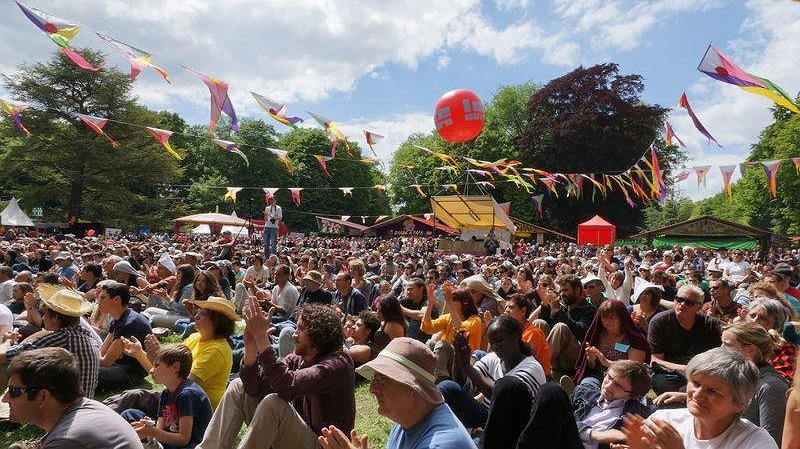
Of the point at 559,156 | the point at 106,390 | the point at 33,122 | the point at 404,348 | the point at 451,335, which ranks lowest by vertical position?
the point at 106,390

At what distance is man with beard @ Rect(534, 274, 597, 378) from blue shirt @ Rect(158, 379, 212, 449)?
346 centimetres

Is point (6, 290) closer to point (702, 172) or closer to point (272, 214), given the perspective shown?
point (272, 214)

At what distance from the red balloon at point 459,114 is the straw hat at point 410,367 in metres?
9.41

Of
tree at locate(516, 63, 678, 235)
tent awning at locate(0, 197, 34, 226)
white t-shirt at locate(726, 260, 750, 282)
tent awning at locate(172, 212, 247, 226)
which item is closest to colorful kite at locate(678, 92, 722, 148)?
white t-shirt at locate(726, 260, 750, 282)

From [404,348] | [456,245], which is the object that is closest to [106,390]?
[404,348]

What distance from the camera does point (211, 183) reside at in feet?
163

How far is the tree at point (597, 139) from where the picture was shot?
38.5 m

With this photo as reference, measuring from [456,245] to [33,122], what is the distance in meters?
29.8

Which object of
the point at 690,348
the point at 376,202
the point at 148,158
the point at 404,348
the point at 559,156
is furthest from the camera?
the point at 376,202

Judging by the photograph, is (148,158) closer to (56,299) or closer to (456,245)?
(456,245)

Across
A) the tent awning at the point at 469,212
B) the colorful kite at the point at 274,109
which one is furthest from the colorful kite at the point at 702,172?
the colorful kite at the point at 274,109

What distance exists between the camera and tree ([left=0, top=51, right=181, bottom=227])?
34000 mm

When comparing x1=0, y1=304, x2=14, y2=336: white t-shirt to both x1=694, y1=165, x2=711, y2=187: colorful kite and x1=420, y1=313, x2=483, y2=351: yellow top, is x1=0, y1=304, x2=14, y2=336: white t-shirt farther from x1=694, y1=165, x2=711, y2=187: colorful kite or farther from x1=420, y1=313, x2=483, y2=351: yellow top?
x1=694, y1=165, x2=711, y2=187: colorful kite

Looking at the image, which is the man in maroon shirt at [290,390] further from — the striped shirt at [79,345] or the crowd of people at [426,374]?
the striped shirt at [79,345]
